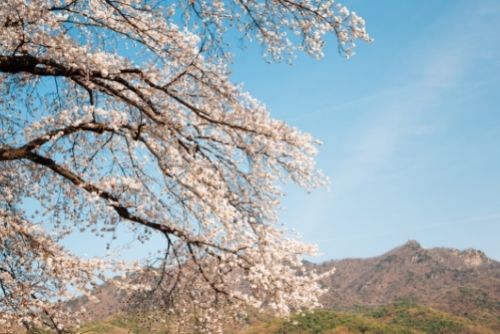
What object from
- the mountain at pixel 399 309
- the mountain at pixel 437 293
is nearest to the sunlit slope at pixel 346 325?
the mountain at pixel 399 309

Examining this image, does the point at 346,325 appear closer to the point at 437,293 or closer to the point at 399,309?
the point at 399,309

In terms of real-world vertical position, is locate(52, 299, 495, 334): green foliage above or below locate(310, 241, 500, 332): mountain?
below

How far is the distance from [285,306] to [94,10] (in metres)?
5.79

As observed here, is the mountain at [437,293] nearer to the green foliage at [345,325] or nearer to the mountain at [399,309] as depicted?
the mountain at [399,309]

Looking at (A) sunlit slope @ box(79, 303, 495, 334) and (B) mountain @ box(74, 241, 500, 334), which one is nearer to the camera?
(A) sunlit slope @ box(79, 303, 495, 334)

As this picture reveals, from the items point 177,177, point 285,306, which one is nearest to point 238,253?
point 285,306

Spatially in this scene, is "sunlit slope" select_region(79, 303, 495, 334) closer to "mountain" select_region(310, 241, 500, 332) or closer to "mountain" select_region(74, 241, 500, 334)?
"mountain" select_region(74, 241, 500, 334)

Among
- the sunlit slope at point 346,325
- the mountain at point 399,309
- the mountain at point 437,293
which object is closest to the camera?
the sunlit slope at point 346,325

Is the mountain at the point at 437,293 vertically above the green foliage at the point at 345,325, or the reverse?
the mountain at the point at 437,293

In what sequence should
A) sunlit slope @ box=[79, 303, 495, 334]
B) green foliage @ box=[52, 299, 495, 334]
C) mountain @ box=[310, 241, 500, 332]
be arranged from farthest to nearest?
1. mountain @ box=[310, 241, 500, 332]
2. sunlit slope @ box=[79, 303, 495, 334]
3. green foliage @ box=[52, 299, 495, 334]

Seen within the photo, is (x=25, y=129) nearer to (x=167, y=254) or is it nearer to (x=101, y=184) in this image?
(x=101, y=184)

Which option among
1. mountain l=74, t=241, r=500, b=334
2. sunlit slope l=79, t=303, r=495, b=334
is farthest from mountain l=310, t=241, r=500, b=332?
sunlit slope l=79, t=303, r=495, b=334

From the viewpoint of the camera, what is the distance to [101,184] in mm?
8312

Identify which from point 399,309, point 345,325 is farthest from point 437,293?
point 345,325
